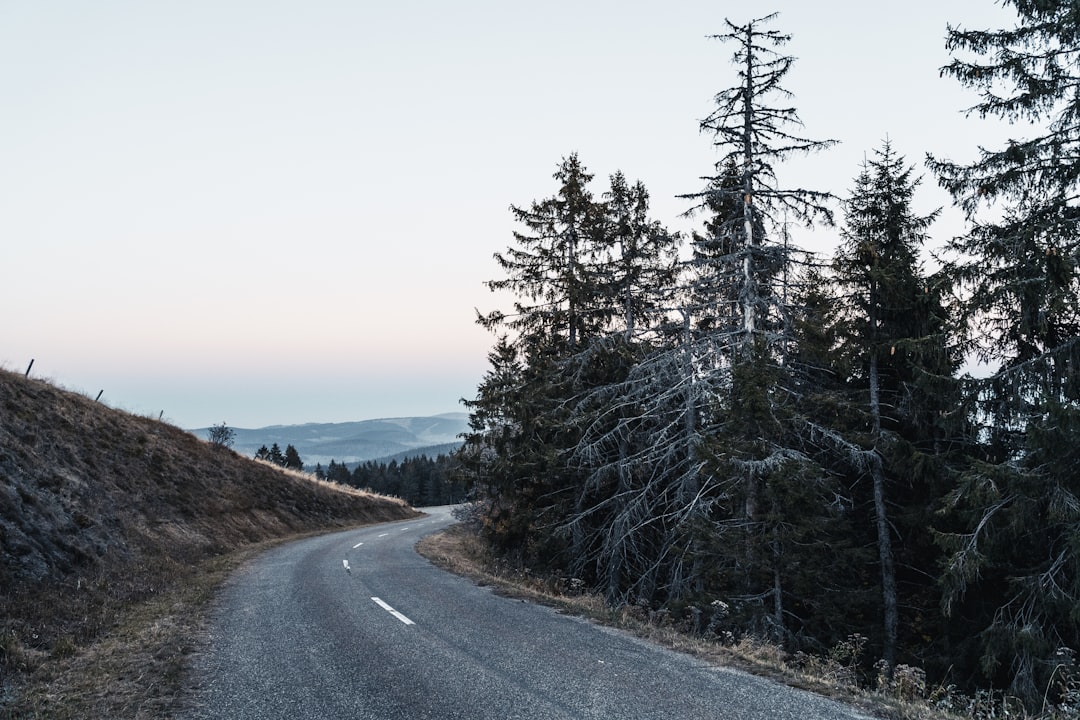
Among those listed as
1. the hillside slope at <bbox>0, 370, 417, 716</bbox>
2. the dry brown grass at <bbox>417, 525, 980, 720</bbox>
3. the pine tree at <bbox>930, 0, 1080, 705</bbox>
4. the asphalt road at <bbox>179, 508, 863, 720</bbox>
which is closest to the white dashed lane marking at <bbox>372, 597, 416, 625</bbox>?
the asphalt road at <bbox>179, 508, 863, 720</bbox>

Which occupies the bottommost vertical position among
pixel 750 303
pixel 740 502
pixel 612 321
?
pixel 740 502

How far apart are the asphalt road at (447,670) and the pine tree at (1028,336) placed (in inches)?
297

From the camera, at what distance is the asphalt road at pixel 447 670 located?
6.25 metres

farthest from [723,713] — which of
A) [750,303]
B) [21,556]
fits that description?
[21,556]

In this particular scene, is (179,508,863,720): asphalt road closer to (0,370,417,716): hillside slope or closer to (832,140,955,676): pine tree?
(0,370,417,716): hillside slope

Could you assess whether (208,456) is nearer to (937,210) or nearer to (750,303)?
(750,303)

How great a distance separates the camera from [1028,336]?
42.4 ft

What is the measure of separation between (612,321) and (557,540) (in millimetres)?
8423

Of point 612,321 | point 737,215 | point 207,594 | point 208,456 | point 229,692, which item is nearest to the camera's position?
point 229,692

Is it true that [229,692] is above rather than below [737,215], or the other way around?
below

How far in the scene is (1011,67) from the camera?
12.2 meters

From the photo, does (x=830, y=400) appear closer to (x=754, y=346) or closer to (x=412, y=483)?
(x=754, y=346)

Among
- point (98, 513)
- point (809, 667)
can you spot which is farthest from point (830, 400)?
point (98, 513)

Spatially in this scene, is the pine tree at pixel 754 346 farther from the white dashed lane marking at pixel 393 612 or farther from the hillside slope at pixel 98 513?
the hillside slope at pixel 98 513
